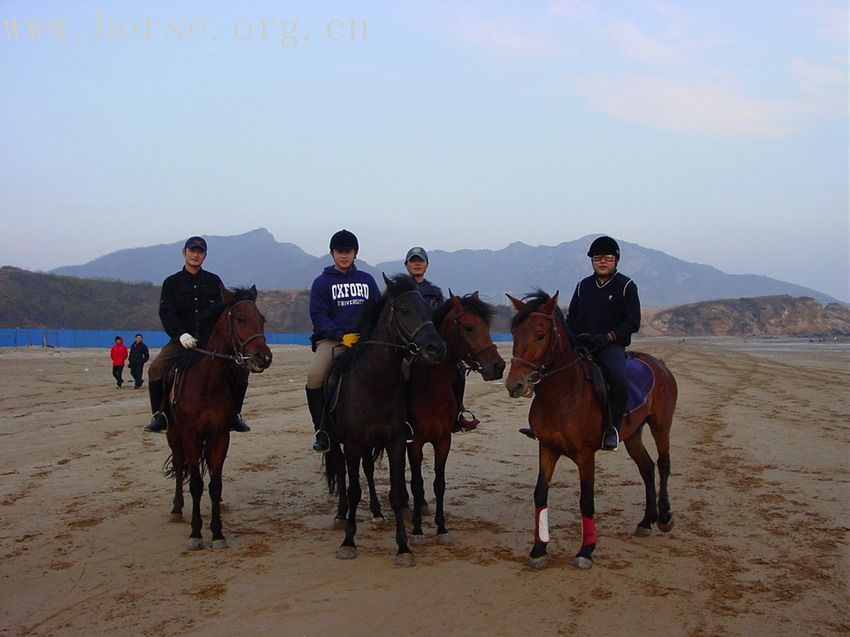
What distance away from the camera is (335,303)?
748 cm

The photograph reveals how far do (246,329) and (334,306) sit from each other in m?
1.20

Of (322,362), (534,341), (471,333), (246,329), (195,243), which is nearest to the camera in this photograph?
(534,341)

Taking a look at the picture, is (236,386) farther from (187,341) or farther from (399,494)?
(399,494)

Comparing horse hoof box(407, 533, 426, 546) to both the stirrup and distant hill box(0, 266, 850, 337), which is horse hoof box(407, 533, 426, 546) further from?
distant hill box(0, 266, 850, 337)

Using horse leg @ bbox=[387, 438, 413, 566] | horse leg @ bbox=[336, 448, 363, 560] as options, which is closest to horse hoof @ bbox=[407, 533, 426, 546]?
horse leg @ bbox=[387, 438, 413, 566]

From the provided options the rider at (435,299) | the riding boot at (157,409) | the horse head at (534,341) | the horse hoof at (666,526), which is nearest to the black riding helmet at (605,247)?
the horse head at (534,341)

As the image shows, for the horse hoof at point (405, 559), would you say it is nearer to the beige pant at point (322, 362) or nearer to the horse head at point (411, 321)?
the horse head at point (411, 321)

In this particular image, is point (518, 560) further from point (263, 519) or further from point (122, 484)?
point (122, 484)

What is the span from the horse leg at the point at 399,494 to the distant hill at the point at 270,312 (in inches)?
1124

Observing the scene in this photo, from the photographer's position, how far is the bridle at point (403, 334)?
601 centimetres

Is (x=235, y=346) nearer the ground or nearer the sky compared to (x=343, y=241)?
nearer the ground

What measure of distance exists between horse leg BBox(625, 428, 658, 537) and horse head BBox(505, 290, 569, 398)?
1763mm

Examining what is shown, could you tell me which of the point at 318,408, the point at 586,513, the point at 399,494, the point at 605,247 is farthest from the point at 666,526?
the point at 318,408

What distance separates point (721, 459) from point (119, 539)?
8655mm
